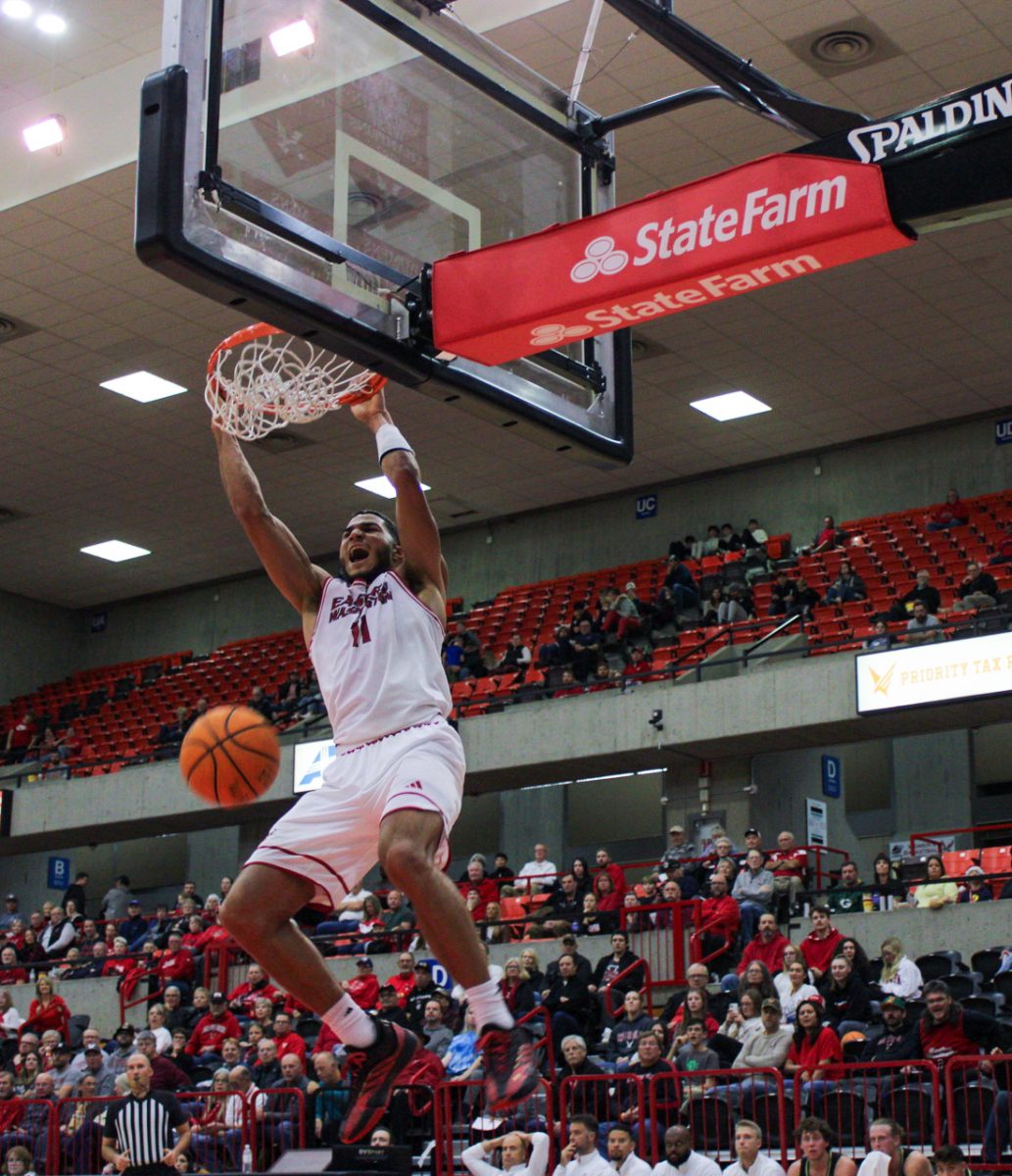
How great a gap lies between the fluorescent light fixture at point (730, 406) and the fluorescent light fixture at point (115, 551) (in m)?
10.9

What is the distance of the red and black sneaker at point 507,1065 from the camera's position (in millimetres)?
5234

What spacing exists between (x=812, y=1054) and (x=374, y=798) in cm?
734

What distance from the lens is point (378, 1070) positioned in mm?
5441

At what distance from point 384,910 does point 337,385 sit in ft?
46.5

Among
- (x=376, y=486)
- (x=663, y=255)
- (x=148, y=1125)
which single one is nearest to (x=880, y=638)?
(x=376, y=486)

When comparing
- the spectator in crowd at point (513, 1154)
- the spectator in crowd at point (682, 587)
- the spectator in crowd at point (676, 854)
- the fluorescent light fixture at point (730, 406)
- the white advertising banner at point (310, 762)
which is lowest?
the spectator in crowd at point (513, 1154)

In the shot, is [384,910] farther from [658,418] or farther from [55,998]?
[658,418]

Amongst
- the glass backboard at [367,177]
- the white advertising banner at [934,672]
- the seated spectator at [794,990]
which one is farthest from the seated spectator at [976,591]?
the glass backboard at [367,177]

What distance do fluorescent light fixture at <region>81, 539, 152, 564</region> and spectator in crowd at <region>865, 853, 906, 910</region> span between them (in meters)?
16.4

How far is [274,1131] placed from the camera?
1328cm

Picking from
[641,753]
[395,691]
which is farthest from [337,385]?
[641,753]

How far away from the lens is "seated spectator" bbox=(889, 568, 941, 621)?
798 inches

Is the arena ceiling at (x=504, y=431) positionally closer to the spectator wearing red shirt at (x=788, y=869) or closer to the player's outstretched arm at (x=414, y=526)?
the player's outstretched arm at (x=414, y=526)

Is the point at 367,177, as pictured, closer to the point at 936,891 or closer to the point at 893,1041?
the point at 893,1041
